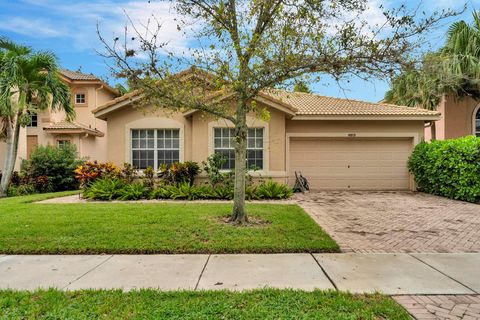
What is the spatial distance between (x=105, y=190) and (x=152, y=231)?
234 inches

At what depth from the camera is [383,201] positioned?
1176 cm

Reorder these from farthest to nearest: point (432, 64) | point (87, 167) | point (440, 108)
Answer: point (440, 108) < point (87, 167) < point (432, 64)

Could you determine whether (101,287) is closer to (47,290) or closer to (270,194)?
(47,290)

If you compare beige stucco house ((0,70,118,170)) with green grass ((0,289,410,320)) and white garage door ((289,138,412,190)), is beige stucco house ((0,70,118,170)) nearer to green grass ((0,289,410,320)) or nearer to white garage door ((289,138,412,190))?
white garage door ((289,138,412,190))

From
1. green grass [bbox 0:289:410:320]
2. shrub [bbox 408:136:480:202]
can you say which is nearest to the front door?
green grass [bbox 0:289:410:320]

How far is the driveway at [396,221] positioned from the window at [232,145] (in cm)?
229

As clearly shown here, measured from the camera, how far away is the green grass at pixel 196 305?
335 cm

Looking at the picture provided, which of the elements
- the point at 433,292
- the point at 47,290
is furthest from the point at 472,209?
the point at 47,290

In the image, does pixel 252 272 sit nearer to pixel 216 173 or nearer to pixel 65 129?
pixel 216 173

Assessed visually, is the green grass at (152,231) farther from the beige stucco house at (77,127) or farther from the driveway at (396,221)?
the beige stucco house at (77,127)

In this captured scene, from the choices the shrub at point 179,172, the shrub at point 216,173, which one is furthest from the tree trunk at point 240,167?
the shrub at point 179,172

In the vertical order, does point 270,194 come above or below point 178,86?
below

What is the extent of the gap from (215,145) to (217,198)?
2600mm

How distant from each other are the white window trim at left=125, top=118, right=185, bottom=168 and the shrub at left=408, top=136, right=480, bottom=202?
398 inches
